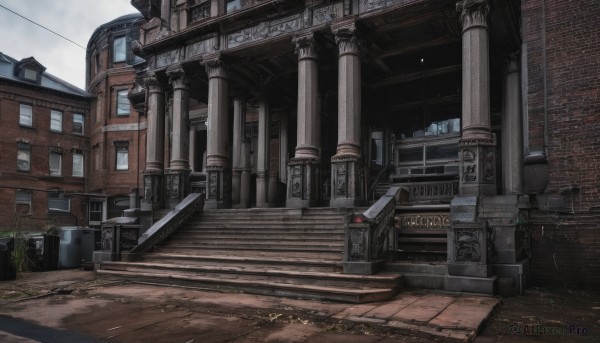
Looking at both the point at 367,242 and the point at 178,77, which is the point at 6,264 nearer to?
the point at 178,77

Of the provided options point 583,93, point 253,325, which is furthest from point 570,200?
point 253,325

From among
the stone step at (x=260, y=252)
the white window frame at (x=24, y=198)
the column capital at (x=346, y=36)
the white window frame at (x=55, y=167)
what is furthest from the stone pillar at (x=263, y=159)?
the white window frame at (x=55, y=167)

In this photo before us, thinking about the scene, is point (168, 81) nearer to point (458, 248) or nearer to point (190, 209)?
point (190, 209)

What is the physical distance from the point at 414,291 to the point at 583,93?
6519mm

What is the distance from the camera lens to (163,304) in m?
7.86

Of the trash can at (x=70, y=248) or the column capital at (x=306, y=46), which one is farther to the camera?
the trash can at (x=70, y=248)

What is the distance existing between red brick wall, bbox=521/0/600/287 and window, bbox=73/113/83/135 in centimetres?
3485

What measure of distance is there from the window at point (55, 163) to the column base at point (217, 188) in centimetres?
2583

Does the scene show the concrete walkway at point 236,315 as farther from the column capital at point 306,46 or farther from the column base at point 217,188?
the column capital at point 306,46

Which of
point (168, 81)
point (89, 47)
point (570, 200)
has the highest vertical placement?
point (89, 47)

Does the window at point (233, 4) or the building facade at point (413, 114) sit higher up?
the window at point (233, 4)

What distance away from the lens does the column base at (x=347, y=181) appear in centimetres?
1270

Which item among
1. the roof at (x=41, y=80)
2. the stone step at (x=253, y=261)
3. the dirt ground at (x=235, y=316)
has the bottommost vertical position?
the dirt ground at (x=235, y=316)

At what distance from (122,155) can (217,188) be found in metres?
22.2
